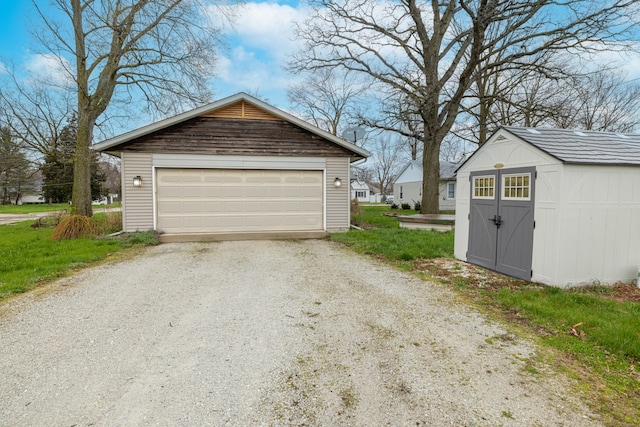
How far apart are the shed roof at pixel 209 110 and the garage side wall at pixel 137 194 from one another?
49 centimetres

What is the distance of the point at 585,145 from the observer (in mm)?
5238

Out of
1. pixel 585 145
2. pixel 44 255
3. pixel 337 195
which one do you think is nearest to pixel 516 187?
Result: pixel 585 145

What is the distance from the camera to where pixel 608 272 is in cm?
495

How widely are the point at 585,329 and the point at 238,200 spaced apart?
870 centimetres

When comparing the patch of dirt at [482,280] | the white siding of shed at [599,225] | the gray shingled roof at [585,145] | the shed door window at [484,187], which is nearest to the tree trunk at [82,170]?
the patch of dirt at [482,280]

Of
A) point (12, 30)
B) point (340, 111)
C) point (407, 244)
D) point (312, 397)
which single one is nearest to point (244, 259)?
point (407, 244)

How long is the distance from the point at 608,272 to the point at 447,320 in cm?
310

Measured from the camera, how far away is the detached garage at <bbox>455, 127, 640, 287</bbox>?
471cm

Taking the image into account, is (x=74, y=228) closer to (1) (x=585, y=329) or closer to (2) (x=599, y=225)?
(1) (x=585, y=329)

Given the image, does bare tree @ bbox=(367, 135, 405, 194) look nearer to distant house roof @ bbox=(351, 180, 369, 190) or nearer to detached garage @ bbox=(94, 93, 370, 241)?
distant house roof @ bbox=(351, 180, 369, 190)

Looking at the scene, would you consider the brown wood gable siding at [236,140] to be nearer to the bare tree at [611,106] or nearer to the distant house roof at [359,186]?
the bare tree at [611,106]

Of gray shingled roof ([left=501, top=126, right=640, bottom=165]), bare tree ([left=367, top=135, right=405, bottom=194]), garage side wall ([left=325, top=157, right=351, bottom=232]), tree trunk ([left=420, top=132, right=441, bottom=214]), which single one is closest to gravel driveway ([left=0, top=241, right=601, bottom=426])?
gray shingled roof ([left=501, top=126, right=640, bottom=165])

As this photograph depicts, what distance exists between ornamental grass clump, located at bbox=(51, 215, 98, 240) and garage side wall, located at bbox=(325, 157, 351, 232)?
22.4 ft

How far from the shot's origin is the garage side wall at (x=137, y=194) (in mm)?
9438
